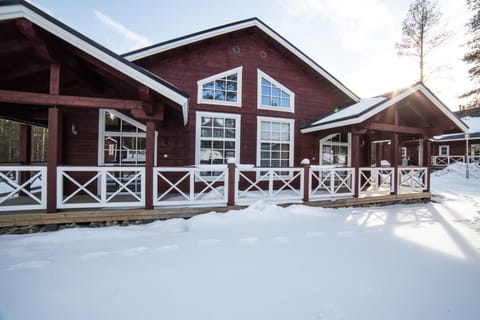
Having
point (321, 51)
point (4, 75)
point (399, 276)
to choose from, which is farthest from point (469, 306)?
point (321, 51)

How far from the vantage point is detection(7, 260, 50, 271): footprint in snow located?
2.76 metres

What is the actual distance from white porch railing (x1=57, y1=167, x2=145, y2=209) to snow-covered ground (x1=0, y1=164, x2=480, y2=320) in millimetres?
568

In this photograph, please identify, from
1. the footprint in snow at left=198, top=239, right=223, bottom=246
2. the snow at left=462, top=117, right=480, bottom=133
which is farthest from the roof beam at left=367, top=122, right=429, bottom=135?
the snow at left=462, top=117, right=480, bottom=133

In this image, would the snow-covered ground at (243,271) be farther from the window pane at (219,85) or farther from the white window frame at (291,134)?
the window pane at (219,85)

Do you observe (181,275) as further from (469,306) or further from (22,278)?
(469,306)

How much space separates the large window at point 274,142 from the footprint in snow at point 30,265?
5652 millimetres

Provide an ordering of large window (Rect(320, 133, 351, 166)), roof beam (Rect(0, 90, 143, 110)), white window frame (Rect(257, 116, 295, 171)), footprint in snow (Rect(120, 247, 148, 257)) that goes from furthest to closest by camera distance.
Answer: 1. large window (Rect(320, 133, 351, 166))
2. white window frame (Rect(257, 116, 295, 171))
3. roof beam (Rect(0, 90, 143, 110))
4. footprint in snow (Rect(120, 247, 148, 257))

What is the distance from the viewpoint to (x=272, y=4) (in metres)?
8.09

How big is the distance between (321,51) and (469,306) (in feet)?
34.7

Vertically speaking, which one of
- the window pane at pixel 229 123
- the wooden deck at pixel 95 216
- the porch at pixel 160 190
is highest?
the window pane at pixel 229 123

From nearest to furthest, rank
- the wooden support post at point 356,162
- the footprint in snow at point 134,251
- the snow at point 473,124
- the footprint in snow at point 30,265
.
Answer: the footprint in snow at point 30,265 → the footprint in snow at point 134,251 → the wooden support post at point 356,162 → the snow at point 473,124

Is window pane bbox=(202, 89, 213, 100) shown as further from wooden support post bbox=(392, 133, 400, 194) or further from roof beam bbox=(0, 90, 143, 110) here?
wooden support post bbox=(392, 133, 400, 194)

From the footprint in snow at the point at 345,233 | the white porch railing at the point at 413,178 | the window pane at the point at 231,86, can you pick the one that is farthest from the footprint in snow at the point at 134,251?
the white porch railing at the point at 413,178

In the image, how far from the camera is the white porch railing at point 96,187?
423cm
